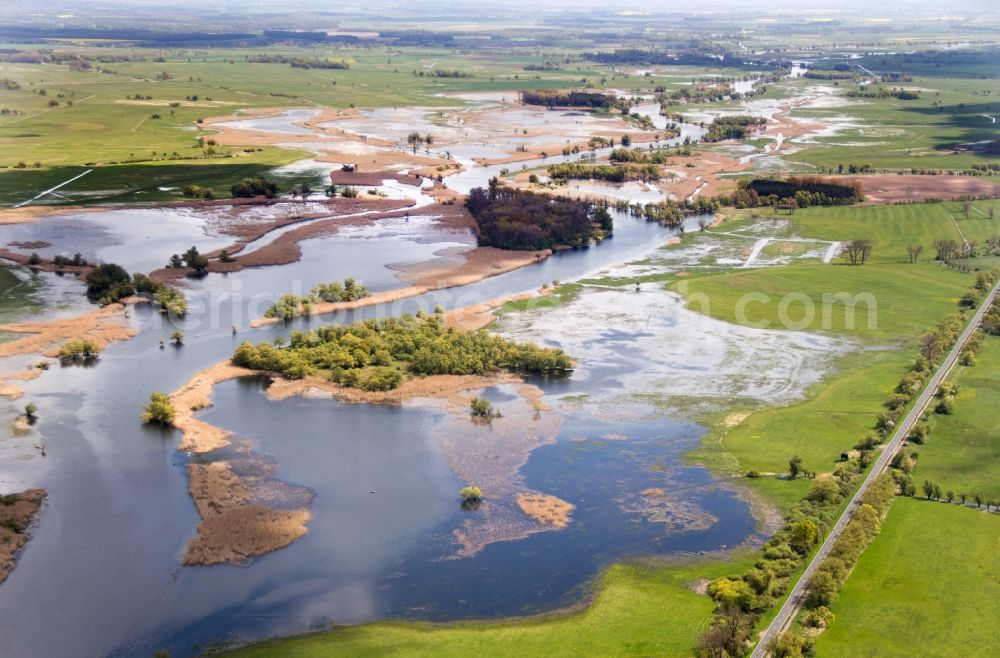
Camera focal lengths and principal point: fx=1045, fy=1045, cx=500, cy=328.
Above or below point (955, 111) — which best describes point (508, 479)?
below

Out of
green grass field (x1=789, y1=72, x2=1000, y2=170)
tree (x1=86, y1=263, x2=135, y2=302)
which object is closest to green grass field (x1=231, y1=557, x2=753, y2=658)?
tree (x1=86, y1=263, x2=135, y2=302)

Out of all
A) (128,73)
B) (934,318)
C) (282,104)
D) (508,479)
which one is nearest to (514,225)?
(934,318)

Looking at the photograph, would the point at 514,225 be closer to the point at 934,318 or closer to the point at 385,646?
the point at 934,318

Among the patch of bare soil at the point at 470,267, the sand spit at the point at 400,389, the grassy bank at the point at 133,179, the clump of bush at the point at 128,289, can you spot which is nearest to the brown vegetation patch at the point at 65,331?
the clump of bush at the point at 128,289

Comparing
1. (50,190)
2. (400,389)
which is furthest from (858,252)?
(50,190)

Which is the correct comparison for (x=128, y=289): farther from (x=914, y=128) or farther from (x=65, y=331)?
(x=914, y=128)

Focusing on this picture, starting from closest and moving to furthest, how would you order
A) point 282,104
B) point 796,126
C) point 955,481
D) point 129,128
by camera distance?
1. point 955,481
2. point 129,128
3. point 796,126
4. point 282,104
